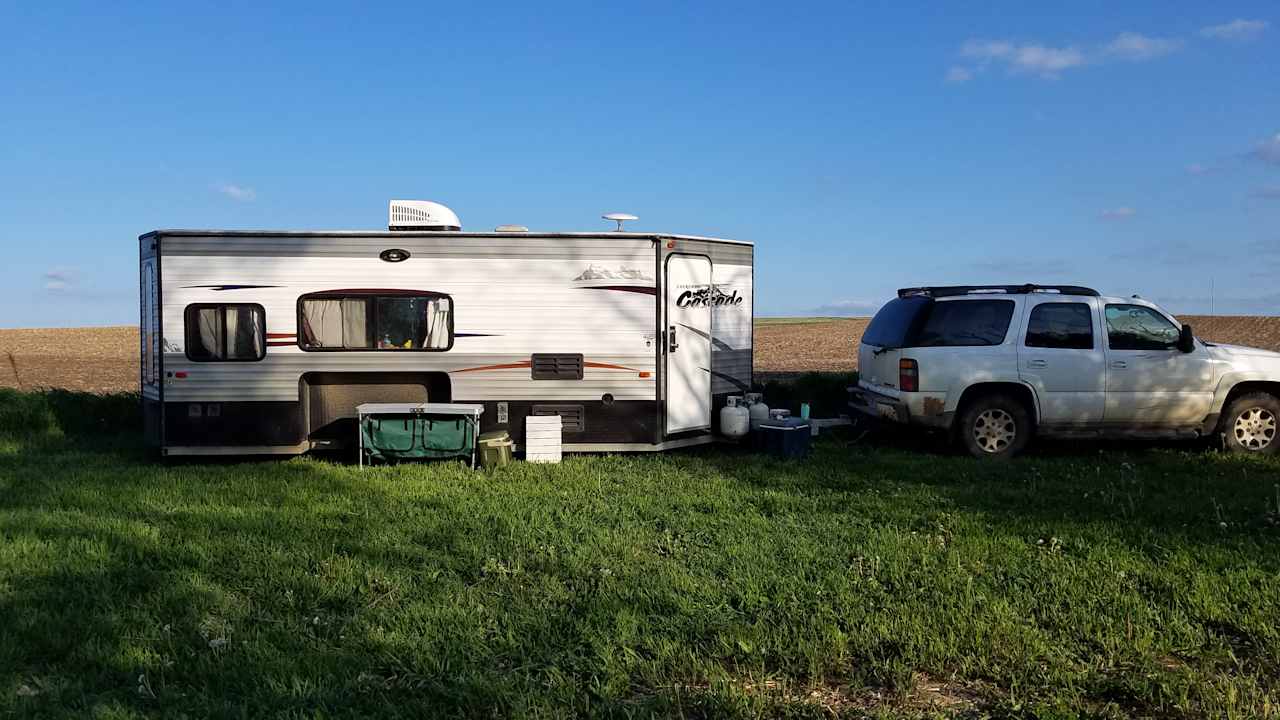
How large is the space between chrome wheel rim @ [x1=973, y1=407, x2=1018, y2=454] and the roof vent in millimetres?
6618

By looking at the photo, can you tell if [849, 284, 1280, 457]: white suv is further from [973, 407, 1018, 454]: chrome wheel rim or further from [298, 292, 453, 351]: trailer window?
[298, 292, 453, 351]: trailer window

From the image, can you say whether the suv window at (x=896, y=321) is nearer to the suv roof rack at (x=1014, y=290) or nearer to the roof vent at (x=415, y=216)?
the suv roof rack at (x=1014, y=290)

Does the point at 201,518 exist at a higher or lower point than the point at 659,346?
lower

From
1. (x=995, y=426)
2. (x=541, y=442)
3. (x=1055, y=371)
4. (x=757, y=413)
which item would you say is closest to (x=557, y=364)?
(x=541, y=442)

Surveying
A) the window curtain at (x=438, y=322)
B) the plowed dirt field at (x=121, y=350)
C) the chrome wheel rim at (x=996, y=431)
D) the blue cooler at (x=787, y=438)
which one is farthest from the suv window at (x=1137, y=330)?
the plowed dirt field at (x=121, y=350)

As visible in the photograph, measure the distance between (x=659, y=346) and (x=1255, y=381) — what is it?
23.1ft

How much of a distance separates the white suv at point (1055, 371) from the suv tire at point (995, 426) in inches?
0.5

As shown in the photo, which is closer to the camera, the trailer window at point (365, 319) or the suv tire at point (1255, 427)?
the trailer window at point (365, 319)

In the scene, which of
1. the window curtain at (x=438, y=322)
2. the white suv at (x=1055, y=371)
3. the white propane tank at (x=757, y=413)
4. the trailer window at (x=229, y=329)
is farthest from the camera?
the white propane tank at (x=757, y=413)

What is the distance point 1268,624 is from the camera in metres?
5.14

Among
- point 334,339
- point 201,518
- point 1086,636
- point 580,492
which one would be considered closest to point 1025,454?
point 580,492

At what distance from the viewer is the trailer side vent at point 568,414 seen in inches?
410

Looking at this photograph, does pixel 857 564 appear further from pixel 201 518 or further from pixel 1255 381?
pixel 1255 381

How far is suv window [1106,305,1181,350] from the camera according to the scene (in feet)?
35.0
